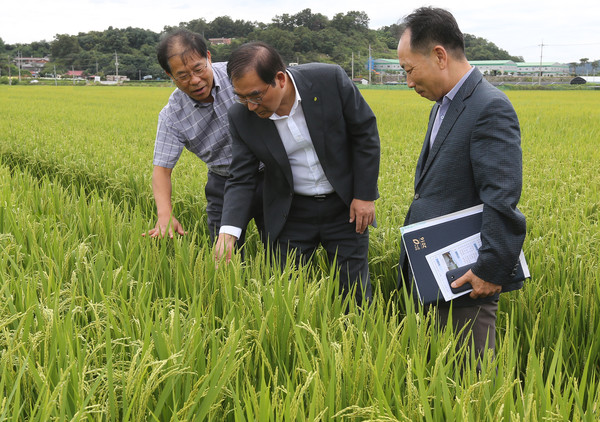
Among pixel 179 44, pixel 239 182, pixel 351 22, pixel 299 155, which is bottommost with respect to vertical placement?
pixel 239 182

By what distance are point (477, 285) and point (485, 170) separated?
1.26 feet

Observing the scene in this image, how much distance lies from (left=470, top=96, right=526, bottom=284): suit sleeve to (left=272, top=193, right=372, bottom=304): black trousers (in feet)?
2.99

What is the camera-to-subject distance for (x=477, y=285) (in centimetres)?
192

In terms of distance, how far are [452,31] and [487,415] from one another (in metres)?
1.24

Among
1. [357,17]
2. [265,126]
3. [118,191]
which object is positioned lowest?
[118,191]

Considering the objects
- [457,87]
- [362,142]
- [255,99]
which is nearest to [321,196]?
[362,142]

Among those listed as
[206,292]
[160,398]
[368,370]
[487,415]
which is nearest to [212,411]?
[160,398]

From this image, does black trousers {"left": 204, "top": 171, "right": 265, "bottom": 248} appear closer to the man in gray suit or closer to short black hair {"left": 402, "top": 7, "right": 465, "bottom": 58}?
the man in gray suit

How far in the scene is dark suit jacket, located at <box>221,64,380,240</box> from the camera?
2.50 meters

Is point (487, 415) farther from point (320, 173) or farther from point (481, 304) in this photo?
point (320, 173)

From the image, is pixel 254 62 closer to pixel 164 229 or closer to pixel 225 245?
pixel 225 245

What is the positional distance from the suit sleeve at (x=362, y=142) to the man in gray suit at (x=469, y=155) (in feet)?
1.49

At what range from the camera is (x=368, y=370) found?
52.7 inches

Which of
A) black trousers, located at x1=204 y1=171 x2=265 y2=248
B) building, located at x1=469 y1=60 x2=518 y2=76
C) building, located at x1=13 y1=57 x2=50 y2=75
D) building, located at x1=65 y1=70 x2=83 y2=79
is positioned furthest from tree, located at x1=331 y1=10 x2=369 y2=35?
black trousers, located at x1=204 y1=171 x2=265 y2=248
